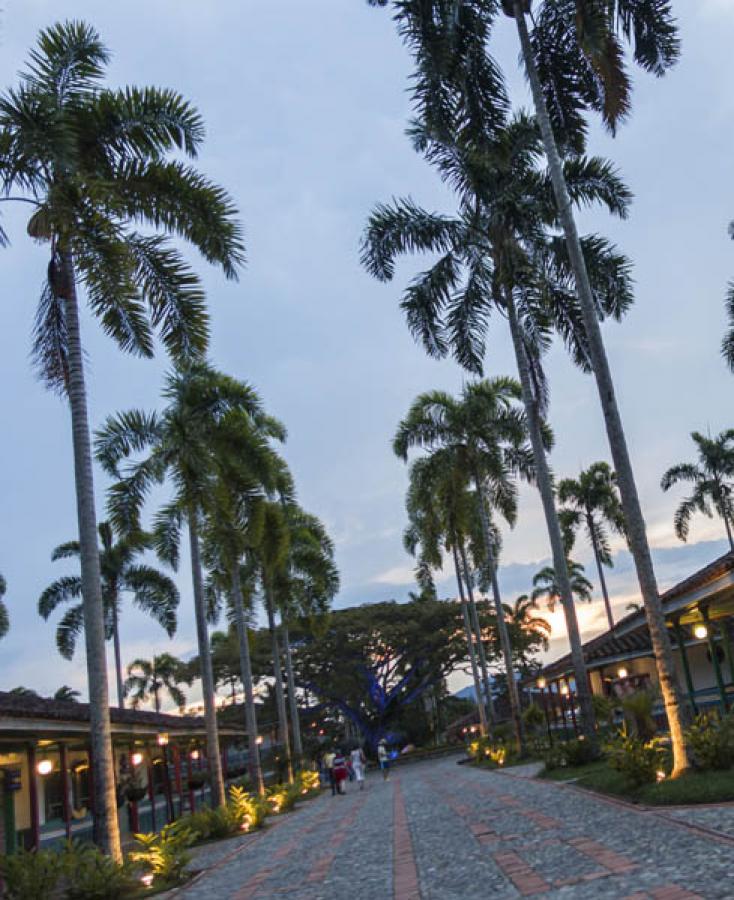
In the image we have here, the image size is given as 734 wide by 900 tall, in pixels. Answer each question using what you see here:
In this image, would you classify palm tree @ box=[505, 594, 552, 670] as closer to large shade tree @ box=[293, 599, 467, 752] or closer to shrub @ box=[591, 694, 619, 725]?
large shade tree @ box=[293, 599, 467, 752]

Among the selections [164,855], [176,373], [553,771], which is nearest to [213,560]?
[176,373]

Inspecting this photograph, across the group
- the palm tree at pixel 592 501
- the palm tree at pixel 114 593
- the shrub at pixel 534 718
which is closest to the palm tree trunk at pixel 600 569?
the palm tree at pixel 592 501

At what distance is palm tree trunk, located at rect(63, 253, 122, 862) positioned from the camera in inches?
474

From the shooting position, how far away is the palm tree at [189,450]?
20516 mm

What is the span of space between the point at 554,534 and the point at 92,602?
10632mm

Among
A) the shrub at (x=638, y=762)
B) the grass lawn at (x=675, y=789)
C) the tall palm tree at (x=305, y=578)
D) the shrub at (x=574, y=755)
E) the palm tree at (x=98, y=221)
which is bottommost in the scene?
the shrub at (x=574, y=755)

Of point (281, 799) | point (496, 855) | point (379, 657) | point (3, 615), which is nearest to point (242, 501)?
point (281, 799)

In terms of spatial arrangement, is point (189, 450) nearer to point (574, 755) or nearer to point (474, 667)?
point (574, 755)

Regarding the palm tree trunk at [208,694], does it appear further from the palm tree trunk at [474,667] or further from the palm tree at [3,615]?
the palm tree at [3,615]

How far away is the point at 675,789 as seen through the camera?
1009 cm

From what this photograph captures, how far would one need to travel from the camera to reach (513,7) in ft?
53.7

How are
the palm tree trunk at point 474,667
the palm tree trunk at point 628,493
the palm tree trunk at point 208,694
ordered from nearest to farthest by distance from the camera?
the palm tree trunk at point 628,493
the palm tree trunk at point 208,694
the palm tree trunk at point 474,667

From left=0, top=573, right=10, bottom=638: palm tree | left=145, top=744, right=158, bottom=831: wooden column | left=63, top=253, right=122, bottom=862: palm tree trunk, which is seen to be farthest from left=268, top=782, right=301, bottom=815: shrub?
left=0, top=573, right=10, bottom=638: palm tree

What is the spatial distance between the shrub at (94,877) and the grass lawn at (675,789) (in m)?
7.00
